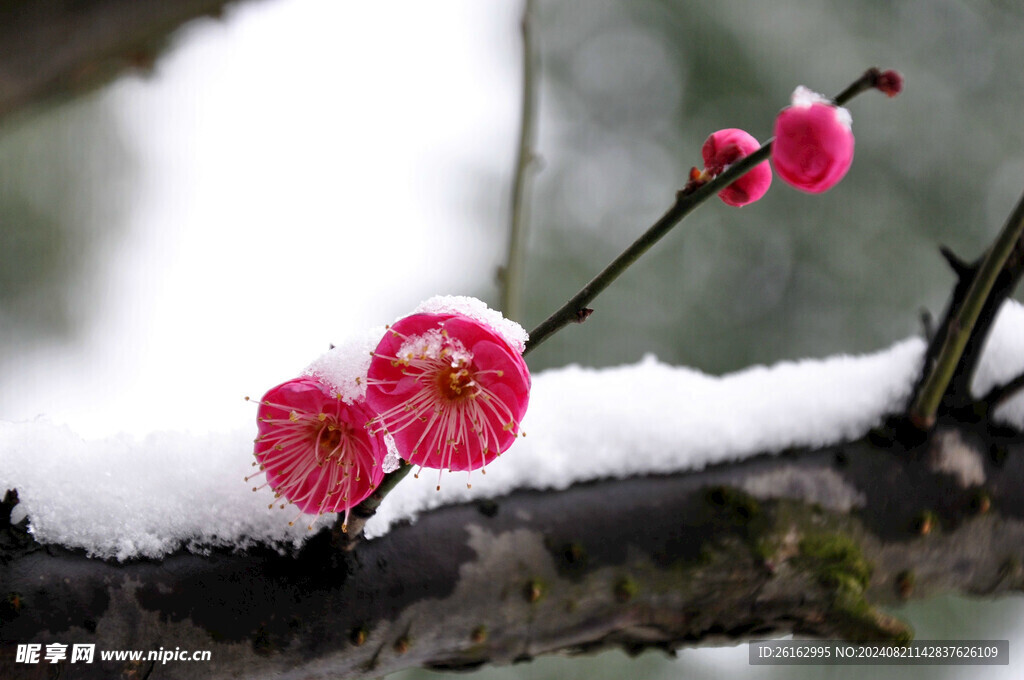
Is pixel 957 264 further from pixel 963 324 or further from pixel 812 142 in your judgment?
pixel 812 142

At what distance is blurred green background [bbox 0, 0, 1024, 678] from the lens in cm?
300

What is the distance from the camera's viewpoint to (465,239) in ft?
11.4

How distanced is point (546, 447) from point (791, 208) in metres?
2.54

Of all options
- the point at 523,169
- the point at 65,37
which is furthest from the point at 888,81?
the point at 65,37

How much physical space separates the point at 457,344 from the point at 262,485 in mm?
238

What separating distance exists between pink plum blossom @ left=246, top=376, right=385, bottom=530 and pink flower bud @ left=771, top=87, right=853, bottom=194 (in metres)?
0.34

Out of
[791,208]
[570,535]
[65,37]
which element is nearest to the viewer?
[570,535]

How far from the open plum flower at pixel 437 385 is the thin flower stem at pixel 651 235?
0.06 m

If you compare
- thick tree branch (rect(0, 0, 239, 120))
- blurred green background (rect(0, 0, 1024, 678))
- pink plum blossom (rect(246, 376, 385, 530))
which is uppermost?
blurred green background (rect(0, 0, 1024, 678))

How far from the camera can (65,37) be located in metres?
1.12

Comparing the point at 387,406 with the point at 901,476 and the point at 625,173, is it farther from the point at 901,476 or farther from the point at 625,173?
the point at 625,173

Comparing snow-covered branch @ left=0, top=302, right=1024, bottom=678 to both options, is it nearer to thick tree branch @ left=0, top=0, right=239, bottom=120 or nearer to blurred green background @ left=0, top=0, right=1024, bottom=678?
thick tree branch @ left=0, top=0, right=239, bottom=120

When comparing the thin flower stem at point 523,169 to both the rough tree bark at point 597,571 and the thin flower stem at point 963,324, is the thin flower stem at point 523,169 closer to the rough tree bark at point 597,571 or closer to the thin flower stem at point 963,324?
the rough tree bark at point 597,571

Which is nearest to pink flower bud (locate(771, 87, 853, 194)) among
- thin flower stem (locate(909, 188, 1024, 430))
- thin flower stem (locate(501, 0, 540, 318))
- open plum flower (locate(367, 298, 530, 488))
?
open plum flower (locate(367, 298, 530, 488))
